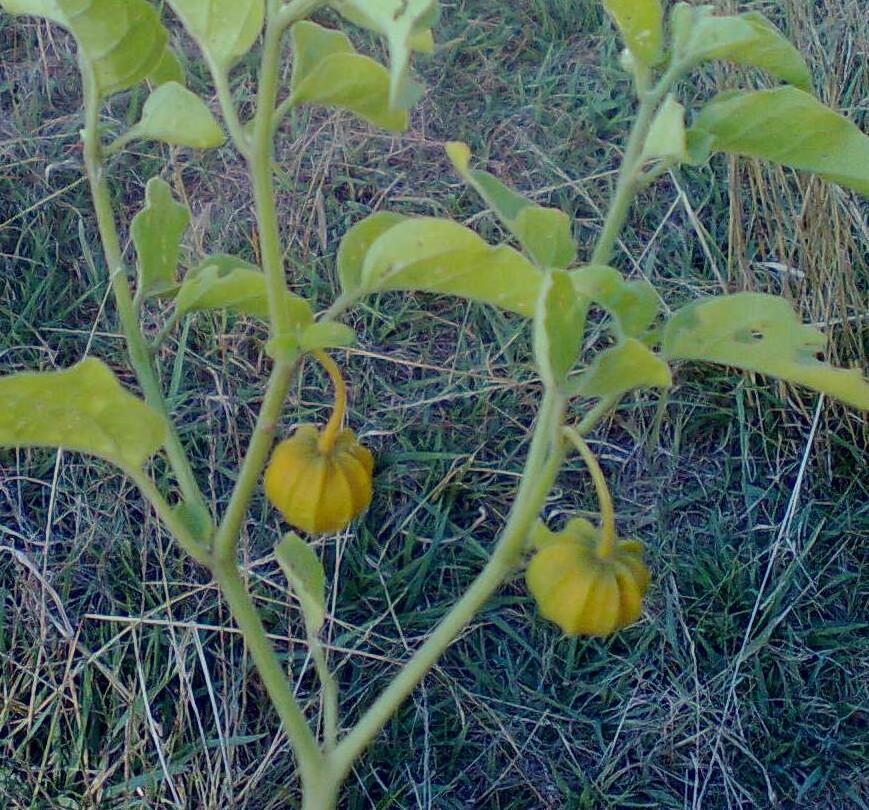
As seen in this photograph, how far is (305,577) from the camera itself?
61 cm

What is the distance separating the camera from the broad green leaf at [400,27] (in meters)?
0.37

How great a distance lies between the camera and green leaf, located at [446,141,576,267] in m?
0.48

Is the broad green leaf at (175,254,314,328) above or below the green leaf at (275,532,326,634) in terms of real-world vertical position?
above

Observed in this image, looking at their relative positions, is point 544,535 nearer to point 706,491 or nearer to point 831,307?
point 706,491

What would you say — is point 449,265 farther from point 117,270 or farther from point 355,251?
point 117,270

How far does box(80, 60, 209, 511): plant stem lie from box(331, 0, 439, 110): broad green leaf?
173 millimetres

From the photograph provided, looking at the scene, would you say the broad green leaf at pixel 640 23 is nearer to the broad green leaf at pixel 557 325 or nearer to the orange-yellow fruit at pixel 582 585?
the broad green leaf at pixel 557 325

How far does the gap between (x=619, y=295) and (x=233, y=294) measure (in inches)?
7.3

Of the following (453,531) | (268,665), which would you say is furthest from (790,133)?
(453,531)

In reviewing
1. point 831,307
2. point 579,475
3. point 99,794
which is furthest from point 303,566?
point 831,307

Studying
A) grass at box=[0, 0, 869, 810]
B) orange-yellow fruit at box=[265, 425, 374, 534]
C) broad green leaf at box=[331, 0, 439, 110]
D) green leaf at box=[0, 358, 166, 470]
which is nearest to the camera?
broad green leaf at box=[331, 0, 439, 110]

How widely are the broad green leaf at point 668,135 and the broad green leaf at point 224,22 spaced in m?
0.18

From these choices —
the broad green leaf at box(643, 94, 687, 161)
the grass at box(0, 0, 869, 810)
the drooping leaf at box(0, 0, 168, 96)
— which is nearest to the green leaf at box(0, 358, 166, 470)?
the drooping leaf at box(0, 0, 168, 96)

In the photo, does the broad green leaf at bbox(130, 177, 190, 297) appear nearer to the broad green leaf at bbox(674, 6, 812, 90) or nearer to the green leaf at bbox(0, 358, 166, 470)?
the green leaf at bbox(0, 358, 166, 470)
